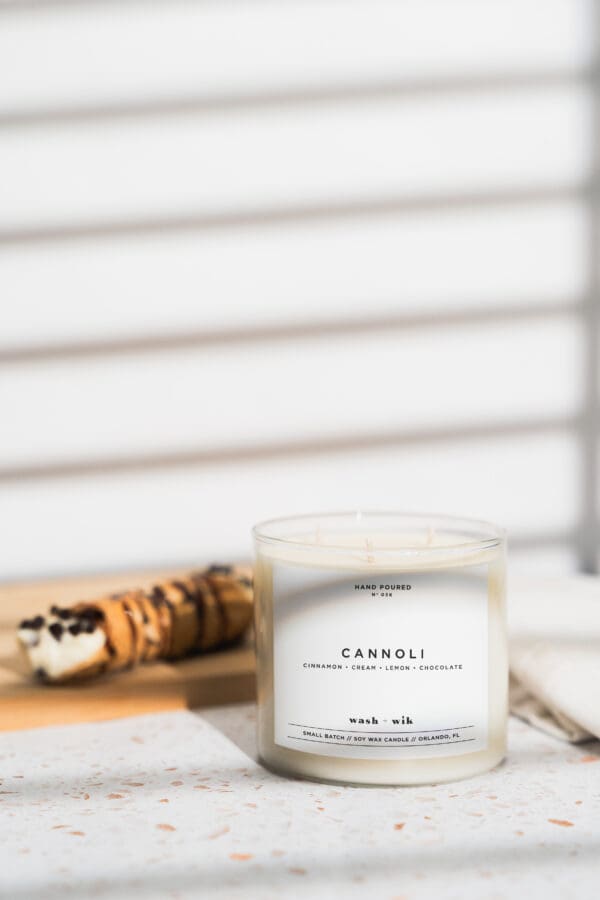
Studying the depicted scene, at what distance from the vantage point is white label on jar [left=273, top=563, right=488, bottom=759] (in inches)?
22.8

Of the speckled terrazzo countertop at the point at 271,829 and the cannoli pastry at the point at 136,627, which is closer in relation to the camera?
the speckled terrazzo countertop at the point at 271,829

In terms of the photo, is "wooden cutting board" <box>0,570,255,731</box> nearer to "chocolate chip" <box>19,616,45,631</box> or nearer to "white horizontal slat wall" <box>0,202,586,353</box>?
"chocolate chip" <box>19,616,45,631</box>

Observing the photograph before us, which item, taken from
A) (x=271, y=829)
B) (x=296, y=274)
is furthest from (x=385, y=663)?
(x=296, y=274)

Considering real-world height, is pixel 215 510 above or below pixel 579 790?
above

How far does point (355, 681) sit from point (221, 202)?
64cm

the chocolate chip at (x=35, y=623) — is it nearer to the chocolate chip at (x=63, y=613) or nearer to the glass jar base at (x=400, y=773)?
the chocolate chip at (x=63, y=613)

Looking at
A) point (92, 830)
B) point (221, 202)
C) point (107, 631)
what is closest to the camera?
point (92, 830)

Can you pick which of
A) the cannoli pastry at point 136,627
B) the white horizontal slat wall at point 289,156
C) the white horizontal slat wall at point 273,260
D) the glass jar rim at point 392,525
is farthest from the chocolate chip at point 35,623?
the white horizontal slat wall at point 289,156

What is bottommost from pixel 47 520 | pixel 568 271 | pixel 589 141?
pixel 47 520

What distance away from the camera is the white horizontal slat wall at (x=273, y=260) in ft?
3.45

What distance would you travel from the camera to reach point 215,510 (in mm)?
1096

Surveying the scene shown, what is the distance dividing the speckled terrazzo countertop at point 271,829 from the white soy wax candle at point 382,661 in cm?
2

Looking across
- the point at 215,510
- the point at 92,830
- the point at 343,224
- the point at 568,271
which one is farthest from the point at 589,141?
the point at 92,830

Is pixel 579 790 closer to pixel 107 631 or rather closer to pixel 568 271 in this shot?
pixel 107 631
